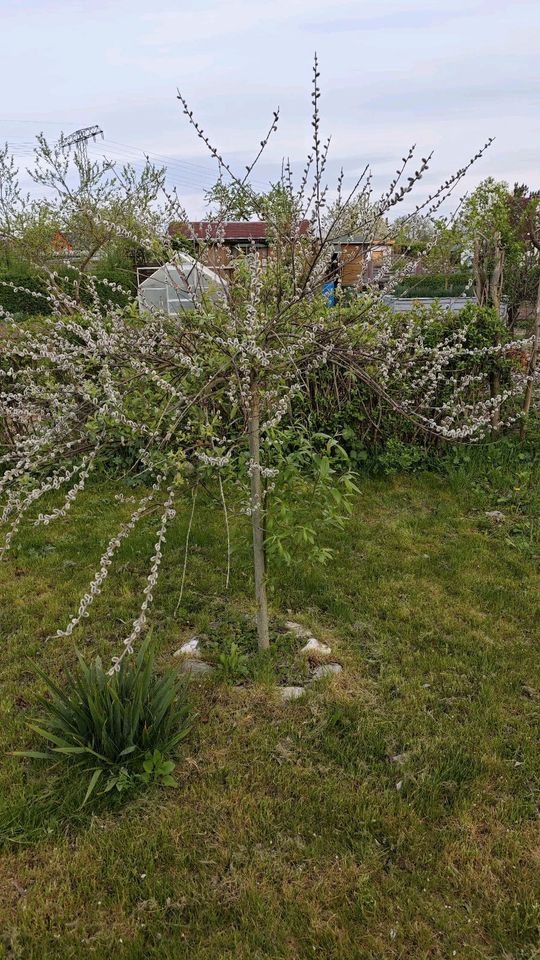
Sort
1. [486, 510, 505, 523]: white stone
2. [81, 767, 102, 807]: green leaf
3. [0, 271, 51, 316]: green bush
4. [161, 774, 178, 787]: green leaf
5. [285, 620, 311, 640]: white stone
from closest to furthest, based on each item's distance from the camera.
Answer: [81, 767, 102, 807]: green leaf, [161, 774, 178, 787]: green leaf, [285, 620, 311, 640]: white stone, [486, 510, 505, 523]: white stone, [0, 271, 51, 316]: green bush

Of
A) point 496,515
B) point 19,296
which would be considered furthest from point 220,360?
point 19,296

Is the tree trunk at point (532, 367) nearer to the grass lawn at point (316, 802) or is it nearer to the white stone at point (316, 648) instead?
the grass lawn at point (316, 802)

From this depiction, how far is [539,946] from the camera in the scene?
181cm

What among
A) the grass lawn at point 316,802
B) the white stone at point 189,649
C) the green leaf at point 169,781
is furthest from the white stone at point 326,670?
the green leaf at point 169,781

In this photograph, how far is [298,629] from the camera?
3.37 meters

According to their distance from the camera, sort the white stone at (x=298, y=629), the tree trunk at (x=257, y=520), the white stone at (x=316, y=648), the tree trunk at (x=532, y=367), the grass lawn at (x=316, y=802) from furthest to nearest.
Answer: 1. the tree trunk at (x=532, y=367)
2. the white stone at (x=298, y=629)
3. the white stone at (x=316, y=648)
4. the tree trunk at (x=257, y=520)
5. the grass lawn at (x=316, y=802)

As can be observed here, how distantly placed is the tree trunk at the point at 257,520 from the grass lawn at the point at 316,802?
0.32 meters

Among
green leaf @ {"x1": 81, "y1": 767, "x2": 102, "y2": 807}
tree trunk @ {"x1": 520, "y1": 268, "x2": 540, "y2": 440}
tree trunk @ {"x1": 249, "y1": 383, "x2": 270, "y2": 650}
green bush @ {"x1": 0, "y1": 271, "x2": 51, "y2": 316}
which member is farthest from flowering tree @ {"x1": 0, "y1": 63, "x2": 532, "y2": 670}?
green bush @ {"x1": 0, "y1": 271, "x2": 51, "y2": 316}

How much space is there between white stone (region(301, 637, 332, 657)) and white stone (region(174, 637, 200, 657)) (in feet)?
1.90

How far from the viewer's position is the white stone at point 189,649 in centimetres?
315

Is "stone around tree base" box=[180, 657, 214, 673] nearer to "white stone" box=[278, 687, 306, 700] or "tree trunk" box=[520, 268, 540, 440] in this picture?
"white stone" box=[278, 687, 306, 700]

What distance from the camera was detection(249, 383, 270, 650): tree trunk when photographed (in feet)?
8.69

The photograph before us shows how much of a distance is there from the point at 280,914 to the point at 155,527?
294 centimetres

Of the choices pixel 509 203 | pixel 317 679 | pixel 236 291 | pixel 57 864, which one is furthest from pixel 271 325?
pixel 509 203
